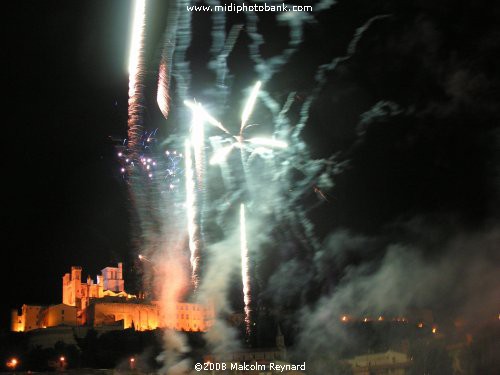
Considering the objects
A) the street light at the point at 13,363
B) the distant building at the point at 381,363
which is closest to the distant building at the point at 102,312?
the street light at the point at 13,363

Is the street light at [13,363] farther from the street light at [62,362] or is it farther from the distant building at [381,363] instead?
the distant building at [381,363]

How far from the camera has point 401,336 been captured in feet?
153

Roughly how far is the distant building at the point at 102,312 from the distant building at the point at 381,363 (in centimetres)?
1142

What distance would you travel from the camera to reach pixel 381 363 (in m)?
40.4

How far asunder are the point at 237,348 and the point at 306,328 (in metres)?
7.96

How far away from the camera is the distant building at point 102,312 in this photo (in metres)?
43.7

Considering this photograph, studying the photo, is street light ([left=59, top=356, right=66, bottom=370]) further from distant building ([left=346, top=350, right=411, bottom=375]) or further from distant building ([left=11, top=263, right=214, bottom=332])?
distant building ([left=346, top=350, right=411, bottom=375])

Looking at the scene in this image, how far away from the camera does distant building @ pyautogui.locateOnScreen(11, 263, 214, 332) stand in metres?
43.7

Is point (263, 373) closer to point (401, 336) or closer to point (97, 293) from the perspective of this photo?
point (401, 336)

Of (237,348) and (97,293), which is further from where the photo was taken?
(97,293)

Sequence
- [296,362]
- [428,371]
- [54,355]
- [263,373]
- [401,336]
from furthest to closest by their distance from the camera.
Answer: [401,336]
[428,371]
[296,362]
[54,355]
[263,373]

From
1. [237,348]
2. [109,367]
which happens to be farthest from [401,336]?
[109,367]

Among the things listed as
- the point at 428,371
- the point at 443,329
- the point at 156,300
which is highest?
the point at 156,300

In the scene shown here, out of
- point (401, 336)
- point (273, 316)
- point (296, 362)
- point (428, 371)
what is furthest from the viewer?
point (401, 336)
